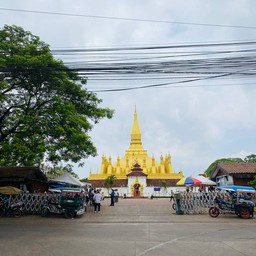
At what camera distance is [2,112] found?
62.8ft

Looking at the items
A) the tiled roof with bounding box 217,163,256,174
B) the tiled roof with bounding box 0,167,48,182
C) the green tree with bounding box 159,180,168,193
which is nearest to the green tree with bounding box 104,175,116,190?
the green tree with bounding box 159,180,168,193

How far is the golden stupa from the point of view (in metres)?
53.8

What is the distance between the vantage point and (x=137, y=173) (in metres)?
51.4

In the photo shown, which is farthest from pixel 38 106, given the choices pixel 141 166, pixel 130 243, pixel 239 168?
pixel 141 166

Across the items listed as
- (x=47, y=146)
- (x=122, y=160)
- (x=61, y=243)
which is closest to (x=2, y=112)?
(x=47, y=146)

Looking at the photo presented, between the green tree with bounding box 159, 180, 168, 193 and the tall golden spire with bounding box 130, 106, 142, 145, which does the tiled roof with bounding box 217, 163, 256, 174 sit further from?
the tall golden spire with bounding box 130, 106, 142, 145

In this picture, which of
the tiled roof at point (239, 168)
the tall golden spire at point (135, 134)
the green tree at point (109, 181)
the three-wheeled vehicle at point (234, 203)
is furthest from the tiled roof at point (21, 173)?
the tall golden spire at point (135, 134)

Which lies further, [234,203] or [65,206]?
[234,203]

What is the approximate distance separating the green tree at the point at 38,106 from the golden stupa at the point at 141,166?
35.2 meters

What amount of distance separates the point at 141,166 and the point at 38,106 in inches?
1642

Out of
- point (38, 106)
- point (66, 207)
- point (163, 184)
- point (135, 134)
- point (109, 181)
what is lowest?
point (66, 207)

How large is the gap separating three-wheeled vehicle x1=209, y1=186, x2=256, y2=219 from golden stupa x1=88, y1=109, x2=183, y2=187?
108ft

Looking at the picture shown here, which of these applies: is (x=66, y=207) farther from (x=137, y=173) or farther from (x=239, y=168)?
(x=137, y=173)

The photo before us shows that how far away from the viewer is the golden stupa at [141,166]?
5378cm
